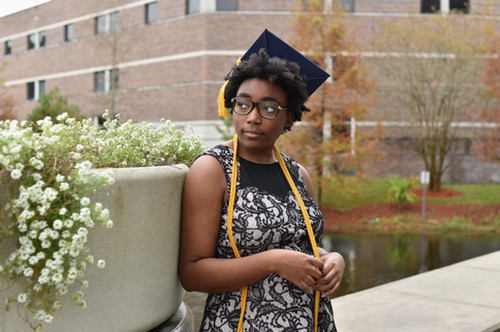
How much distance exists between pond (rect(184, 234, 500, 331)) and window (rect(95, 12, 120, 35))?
19.3m

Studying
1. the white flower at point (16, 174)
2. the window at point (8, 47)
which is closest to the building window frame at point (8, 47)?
the window at point (8, 47)

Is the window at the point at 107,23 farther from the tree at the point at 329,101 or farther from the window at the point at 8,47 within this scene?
the tree at the point at 329,101

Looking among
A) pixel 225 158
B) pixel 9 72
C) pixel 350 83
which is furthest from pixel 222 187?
pixel 9 72

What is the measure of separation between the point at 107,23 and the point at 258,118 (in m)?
27.1

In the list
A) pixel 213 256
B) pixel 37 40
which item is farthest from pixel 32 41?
pixel 213 256

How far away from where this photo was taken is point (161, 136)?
7.71 ft

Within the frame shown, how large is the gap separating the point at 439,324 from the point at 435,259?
5571 mm

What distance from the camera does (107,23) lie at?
1060 inches

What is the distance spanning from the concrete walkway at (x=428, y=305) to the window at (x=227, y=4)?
2027cm

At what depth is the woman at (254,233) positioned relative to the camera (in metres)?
1.88

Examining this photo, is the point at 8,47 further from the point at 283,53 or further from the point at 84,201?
the point at 84,201

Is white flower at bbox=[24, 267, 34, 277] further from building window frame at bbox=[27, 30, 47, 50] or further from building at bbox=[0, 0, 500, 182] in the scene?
building window frame at bbox=[27, 30, 47, 50]

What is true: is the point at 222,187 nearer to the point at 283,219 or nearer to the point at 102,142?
the point at 283,219

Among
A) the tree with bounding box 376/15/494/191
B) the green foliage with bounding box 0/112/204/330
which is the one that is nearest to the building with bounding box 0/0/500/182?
the tree with bounding box 376/15/494/191
